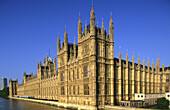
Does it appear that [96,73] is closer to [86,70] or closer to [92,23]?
[86,70]

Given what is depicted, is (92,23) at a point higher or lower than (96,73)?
higher

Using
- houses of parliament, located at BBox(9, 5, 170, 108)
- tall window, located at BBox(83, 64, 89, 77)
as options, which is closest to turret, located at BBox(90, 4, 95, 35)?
houses of parliament, located at BBox(9, 5, 170, 108)

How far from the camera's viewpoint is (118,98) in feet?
186

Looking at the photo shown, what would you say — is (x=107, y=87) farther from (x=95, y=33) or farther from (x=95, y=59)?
(x=95, y=33)

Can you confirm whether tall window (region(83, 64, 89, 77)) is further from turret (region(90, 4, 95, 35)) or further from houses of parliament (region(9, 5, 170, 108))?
turret (region(90, 4, 95, 35))

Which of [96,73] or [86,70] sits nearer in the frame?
[96,73]

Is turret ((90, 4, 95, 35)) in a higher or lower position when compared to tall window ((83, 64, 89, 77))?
higher

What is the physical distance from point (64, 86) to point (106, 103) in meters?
22.5

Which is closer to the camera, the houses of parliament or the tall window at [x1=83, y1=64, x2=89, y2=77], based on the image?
the houses of parliament

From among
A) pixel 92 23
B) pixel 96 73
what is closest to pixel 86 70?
pixel 96 73

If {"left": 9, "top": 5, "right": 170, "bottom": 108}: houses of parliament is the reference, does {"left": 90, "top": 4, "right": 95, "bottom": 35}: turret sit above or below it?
above

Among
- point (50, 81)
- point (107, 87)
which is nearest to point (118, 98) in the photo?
point (107, 87)

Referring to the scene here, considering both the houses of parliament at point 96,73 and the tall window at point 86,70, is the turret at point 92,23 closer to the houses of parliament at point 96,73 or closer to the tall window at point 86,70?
the houses of parliament at point 96,73

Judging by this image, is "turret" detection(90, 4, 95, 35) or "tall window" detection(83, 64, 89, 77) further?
"tall window" detection(83, 64, 89, 77)
